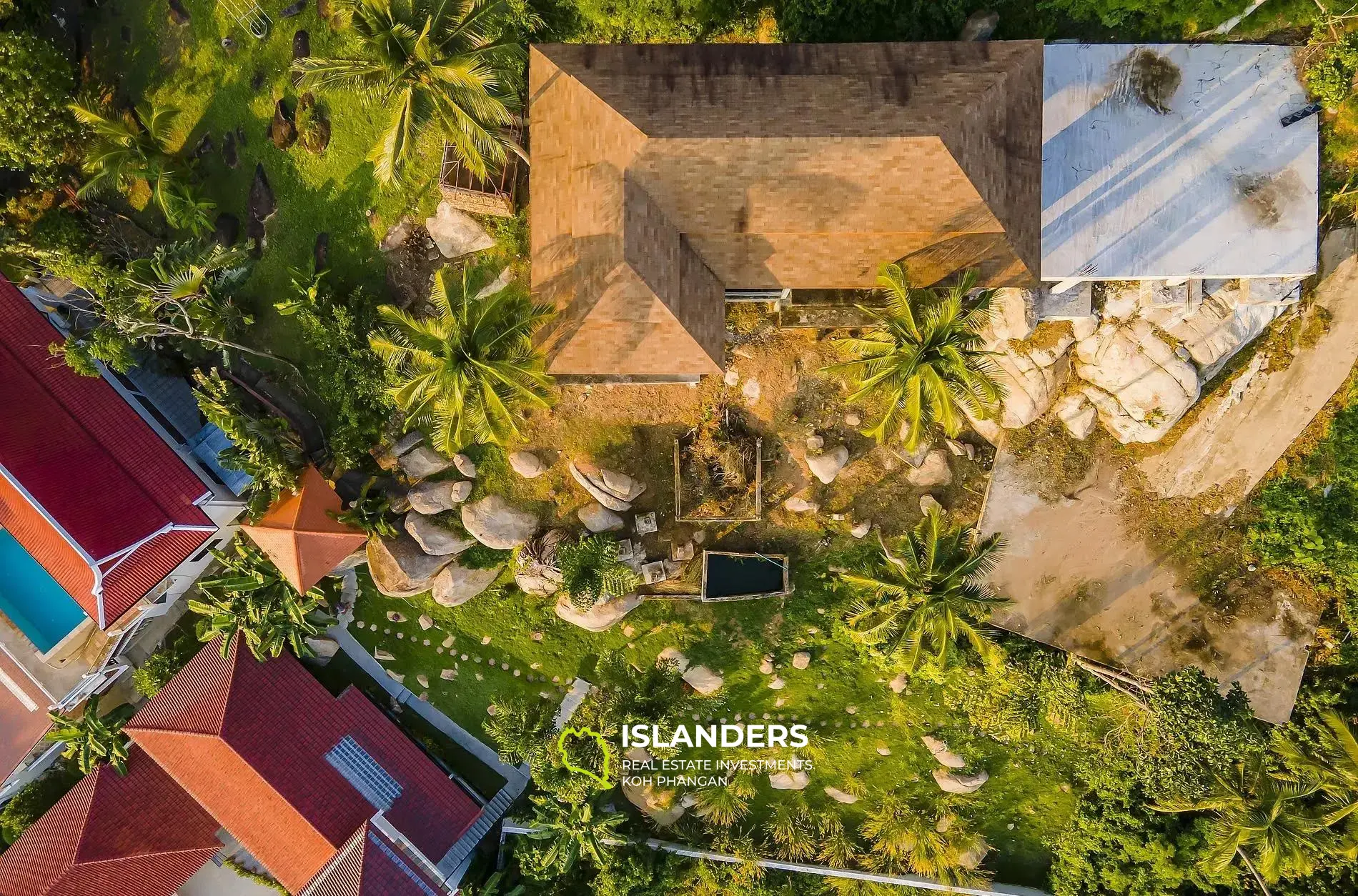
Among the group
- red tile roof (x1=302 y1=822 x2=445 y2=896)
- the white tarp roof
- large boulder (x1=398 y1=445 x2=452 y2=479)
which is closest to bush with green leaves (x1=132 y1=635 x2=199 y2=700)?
red tile roof (x1=302 y1=822 x2=445 y2=896)

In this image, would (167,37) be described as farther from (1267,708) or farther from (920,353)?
(1267,708)

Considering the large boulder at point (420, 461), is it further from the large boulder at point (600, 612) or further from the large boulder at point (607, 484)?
the large boulder at point (600, 612)

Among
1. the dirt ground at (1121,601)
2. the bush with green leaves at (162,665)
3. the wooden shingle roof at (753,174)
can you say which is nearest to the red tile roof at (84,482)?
the bush with green leaves at (162,665)

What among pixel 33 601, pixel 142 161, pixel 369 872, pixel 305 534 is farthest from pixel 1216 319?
pixel 33 601

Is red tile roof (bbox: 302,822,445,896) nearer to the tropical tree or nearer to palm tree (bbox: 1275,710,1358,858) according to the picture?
the tropical tree

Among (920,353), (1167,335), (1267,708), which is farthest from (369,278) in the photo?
(1267,708)

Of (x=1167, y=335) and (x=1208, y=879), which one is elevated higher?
(x=1167, y=335)

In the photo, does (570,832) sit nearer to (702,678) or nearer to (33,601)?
(702,678)
